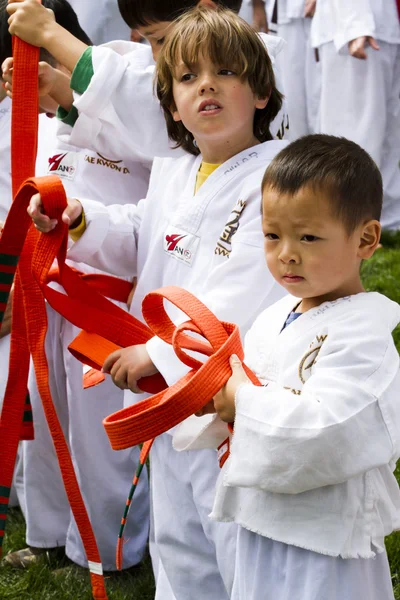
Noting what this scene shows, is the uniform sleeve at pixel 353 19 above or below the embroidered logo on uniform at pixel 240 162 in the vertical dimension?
above

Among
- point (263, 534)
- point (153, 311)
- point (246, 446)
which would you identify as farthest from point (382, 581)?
point (153, 311)

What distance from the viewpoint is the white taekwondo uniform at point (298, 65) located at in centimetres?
723

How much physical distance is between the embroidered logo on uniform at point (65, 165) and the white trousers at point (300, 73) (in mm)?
4086

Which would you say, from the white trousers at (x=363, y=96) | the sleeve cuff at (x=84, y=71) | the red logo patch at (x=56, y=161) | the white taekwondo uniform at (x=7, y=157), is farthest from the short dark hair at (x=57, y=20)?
the white trousers at (x=363, y=96)

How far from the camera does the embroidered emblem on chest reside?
204cm

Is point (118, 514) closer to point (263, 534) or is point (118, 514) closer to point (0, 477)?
point (0, 477)

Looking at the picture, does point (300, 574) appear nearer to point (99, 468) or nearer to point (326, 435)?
point (326, 435)

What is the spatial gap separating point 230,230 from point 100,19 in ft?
12.9

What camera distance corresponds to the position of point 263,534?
2055 millimetres

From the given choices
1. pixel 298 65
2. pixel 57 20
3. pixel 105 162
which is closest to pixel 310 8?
pixel 298 65

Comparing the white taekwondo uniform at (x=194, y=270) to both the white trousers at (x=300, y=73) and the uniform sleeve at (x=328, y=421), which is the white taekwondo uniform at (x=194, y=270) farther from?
the white trousers at (x=300, y=73)

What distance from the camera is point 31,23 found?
2855 millimetres

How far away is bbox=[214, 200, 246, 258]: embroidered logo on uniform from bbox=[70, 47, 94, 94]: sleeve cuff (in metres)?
0.64

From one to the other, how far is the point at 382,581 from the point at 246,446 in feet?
1.49
